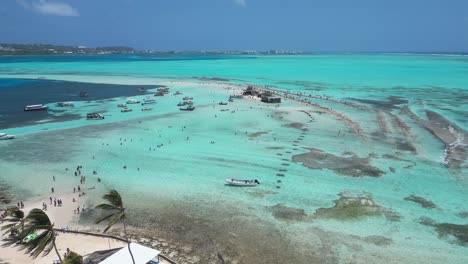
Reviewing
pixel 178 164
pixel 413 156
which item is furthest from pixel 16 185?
pixel 413 156

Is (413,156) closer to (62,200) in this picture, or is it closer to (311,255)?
(311,255)

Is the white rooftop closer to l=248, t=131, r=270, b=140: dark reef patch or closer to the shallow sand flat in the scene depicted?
the shallow sand flat

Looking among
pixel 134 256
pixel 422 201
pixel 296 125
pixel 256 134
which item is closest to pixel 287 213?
pixel 422 201

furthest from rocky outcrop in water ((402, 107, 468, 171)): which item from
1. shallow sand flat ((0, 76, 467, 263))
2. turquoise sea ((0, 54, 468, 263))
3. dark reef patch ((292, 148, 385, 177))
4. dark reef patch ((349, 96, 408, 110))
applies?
dark reef patch ((292, 148, 385, 177))

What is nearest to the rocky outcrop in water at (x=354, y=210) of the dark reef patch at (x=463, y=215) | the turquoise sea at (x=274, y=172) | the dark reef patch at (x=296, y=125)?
the turquoise sea at (x=274, y=172)

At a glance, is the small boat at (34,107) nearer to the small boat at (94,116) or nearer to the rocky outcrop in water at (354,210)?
the small boat at (94,116)
